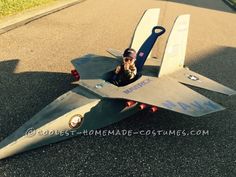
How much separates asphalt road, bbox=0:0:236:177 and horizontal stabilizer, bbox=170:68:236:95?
98cm

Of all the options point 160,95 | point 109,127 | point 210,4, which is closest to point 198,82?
point 160,95

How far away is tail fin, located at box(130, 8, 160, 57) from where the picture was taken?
10.4 m

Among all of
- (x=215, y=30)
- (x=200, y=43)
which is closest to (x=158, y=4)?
(x=215, y=30)

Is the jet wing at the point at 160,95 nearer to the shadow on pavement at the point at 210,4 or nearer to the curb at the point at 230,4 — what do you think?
the shadow on pavement at the point at 210,4

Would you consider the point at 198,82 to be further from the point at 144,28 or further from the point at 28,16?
the point at 28,16

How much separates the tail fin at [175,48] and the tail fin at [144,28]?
134 cm

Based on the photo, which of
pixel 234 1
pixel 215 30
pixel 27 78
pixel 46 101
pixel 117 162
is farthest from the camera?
pixel 234 1

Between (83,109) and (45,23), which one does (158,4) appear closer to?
(45,23)

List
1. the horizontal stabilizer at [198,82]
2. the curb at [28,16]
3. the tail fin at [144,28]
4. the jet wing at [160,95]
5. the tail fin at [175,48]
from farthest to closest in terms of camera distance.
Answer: the curb at [28,16]
the tail fin at [144,28]
the tail fin at [175,48]
the horizontal stabilizer at [198,82]
the jet wing at [160,95]

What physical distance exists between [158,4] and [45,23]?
13.4 meters

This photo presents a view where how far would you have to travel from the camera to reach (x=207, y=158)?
25.9 feet

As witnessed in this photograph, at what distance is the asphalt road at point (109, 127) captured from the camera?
7344 millimetres

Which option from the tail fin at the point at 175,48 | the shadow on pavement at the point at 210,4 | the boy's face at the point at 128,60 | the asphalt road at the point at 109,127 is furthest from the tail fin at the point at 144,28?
the shadow on pavement at the point at 210,4

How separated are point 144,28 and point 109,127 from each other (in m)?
3.78
